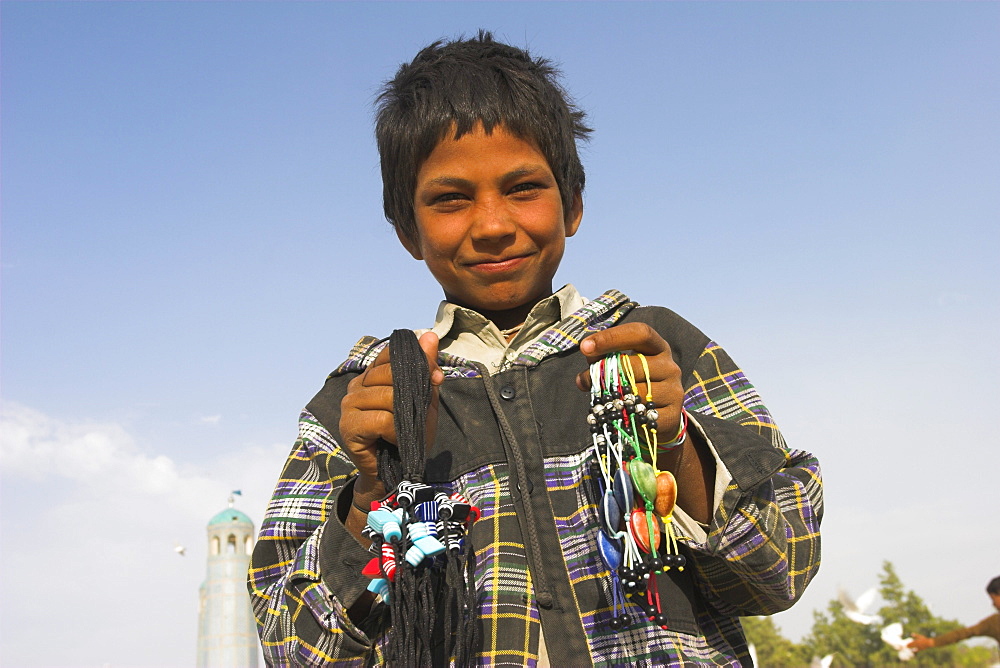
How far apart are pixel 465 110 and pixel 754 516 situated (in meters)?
1.28

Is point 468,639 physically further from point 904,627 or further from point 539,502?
point 904,627

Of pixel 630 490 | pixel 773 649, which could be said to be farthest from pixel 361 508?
pixel 773 649

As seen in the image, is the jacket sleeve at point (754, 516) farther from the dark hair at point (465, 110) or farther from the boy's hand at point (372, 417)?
the dark hair at point (465, 110)

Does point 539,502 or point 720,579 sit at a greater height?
point 539,502

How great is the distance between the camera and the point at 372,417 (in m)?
1.80

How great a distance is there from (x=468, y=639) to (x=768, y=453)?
73 cm

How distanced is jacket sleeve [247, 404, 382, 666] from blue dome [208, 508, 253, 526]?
25161mm

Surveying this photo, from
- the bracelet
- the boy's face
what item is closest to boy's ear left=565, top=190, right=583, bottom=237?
the boy's face

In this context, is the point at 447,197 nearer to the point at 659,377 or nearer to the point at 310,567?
the point at 659,377

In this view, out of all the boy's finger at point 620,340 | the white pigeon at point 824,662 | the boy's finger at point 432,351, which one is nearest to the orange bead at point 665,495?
the boy's finger at point 620,340

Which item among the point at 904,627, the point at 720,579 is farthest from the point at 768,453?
the point at 904,627

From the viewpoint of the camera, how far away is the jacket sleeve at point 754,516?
1766 mm

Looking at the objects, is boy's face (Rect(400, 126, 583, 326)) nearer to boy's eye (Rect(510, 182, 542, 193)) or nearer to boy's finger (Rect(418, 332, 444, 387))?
boy's eye (Rect(510, 182, 542, 193))

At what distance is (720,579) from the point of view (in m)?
1.88
